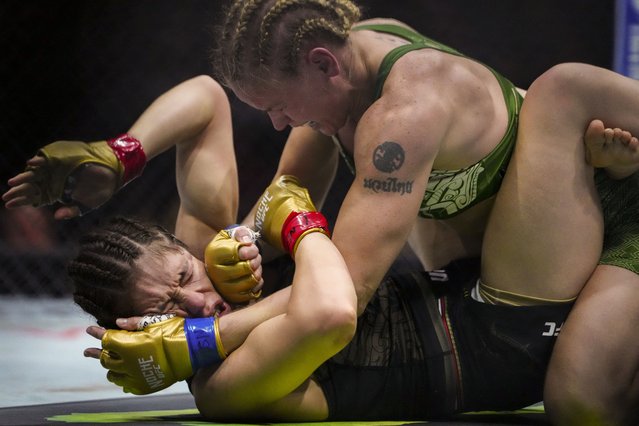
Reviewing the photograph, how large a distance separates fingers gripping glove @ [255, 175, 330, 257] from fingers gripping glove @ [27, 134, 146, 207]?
0.39 meters

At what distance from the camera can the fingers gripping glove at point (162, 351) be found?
1.34m

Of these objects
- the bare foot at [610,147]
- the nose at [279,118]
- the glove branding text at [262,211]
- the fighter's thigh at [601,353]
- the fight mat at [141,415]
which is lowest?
the fight mat at [141,415]

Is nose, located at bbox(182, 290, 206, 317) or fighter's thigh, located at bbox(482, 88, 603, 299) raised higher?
fighter's thigh, located at bbox(482, 88, 603, 299)

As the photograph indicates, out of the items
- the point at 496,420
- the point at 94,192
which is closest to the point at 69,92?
the point at 94,192

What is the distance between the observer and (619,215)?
61.3 inches

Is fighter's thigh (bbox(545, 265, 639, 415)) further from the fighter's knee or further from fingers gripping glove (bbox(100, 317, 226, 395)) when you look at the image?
fingers gripping glove (bbox(100, 317, 226, 395))

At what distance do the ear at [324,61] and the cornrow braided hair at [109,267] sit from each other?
1.32 feet

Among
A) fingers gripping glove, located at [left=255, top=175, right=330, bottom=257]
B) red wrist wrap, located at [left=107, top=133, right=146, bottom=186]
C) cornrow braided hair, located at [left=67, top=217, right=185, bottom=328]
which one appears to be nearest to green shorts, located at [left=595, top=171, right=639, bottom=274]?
fingers gripping glove, located at [left=255, top=175, right=330, bottom=257]

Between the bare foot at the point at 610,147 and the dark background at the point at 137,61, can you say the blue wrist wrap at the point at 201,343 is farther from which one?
the dark background at the point at 137,61

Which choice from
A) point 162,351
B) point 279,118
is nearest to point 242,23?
point 279,118

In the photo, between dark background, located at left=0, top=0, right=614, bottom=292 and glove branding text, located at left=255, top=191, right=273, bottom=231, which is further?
dark background, located at left=0, top=0, right=614, bottom=292

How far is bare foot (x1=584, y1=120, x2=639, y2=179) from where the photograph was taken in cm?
142

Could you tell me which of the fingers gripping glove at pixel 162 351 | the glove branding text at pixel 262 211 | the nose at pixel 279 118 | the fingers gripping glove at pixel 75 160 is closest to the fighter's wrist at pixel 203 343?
the fingers gripping glove at pixel 162 351

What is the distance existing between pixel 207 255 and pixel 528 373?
0.61 m
